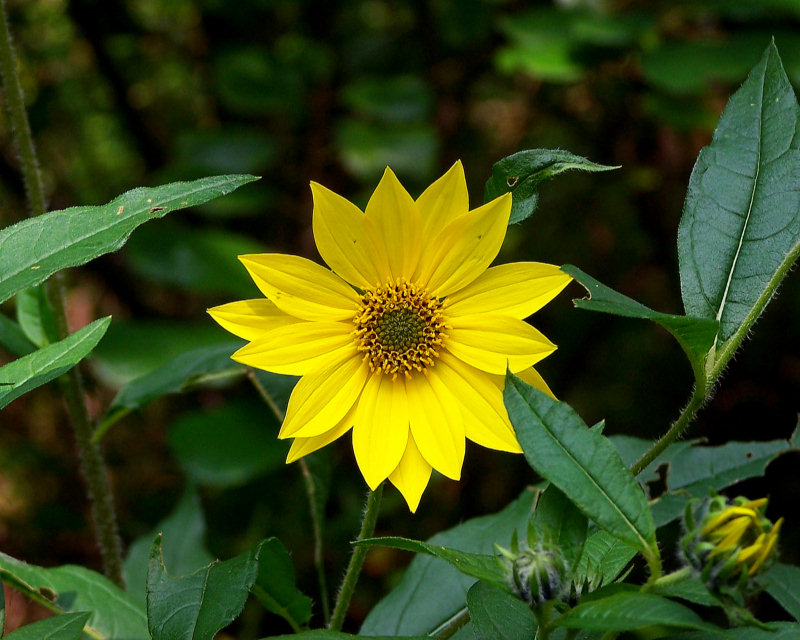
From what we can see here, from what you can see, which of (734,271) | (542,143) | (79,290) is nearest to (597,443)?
(734,271)

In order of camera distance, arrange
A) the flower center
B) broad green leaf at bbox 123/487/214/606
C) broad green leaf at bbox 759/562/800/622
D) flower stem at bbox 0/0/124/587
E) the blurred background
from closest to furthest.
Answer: broad green leaf at bbox 759/562/800/622 → the flower center → flower stem at bbox 0/0/124/587 → broad green leaf at bbox 123/487/214/606 → the blurred background

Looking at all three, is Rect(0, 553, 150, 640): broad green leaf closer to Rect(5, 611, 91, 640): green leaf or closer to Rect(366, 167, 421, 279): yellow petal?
Rect(5, 611, 91, 640): green leaf

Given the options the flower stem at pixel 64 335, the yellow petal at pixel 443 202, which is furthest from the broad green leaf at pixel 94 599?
the yellow petal at pixel 443 202

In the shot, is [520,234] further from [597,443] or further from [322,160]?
[597,443]

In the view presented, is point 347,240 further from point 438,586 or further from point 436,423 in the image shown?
point 438,586

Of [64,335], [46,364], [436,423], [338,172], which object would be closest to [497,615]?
[436,423]

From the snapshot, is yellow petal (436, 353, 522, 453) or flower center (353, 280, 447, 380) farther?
flower center (353, 280, 447, 380)

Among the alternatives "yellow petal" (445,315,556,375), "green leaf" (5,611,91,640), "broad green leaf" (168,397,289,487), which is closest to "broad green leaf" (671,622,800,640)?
"yellow petal" (445,315,556,375)

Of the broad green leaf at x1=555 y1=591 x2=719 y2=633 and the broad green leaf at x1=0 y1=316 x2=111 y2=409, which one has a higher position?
the broad green leaf at x1=0 y1=316 x2=111 y2=409
